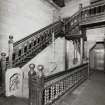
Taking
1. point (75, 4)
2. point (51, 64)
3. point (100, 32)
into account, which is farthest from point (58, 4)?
point (51, 64)

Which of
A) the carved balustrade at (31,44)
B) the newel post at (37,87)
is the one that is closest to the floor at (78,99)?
the newel post at (37,87)

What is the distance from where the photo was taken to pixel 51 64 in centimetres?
472

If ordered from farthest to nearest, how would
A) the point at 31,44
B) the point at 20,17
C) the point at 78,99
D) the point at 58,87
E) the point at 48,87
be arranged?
1. the point at 31,44
2. the point at 20,17
3. the point at 58,87
4. the point at 78,99
5. the point at 48,87

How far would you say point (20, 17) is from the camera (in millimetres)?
4887

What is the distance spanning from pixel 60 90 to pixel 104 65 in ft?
15.6

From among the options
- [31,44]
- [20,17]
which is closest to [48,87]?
[31,44]

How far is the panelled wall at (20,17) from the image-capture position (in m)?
4.20

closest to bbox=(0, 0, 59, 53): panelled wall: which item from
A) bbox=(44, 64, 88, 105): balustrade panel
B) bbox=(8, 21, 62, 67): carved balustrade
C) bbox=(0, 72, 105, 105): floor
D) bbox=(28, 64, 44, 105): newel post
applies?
bbox=(8, 21, 62, 67): carved balustrade

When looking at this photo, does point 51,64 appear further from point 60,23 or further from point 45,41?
point 60,23

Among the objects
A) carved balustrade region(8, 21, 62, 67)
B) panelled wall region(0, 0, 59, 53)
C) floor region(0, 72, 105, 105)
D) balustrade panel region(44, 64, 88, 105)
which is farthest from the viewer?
panelled wall region(0, 0, 59, 53)

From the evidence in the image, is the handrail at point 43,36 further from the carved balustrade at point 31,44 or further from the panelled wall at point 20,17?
the panelled wall at point 20,17

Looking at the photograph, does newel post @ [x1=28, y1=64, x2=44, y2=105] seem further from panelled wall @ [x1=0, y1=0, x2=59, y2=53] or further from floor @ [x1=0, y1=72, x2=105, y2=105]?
panelled wall @ [x1=0, y1=0, x2=59, y2=53]

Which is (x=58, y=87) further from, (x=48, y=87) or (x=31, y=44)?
(x=31, y=44)

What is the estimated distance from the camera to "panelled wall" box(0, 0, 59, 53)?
4.20 meters
